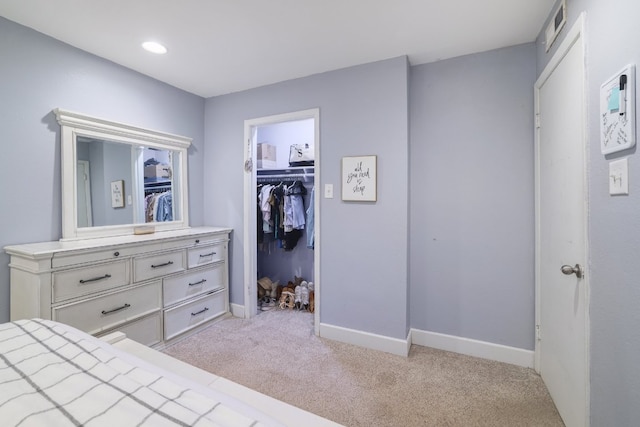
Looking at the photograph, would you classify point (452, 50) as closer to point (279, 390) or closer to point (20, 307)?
point (279, 390)

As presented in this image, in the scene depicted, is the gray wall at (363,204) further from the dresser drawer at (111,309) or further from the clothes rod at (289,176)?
the dresser drawer at (111,309)

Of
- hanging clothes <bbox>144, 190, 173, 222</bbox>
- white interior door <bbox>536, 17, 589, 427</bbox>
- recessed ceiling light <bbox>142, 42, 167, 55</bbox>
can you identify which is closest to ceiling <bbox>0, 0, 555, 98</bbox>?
recessed ceiling light <bbox>142, 42, 167, 55</bbox>

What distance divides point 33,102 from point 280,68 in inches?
68.7

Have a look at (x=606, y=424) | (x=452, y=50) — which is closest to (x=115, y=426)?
(x=606, y=424)

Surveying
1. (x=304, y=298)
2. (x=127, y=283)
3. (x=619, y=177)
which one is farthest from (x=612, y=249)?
(x=127, y=283)

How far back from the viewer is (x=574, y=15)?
1364 mm

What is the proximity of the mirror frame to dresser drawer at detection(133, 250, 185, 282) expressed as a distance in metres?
0.39

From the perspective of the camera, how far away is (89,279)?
5.97ft

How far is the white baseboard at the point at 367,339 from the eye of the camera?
2.21 meters

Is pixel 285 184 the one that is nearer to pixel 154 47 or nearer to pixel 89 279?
pixel 154 47

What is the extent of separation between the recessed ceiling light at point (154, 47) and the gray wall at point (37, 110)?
1.50ft

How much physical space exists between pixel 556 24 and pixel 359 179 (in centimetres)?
148

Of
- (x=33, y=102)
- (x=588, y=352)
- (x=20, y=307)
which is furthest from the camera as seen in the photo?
(x=33, y=102)

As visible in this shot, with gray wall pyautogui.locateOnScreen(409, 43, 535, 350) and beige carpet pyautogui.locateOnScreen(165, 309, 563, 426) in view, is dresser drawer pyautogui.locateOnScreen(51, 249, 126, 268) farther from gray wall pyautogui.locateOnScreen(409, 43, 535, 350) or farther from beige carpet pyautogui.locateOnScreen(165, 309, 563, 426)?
gray wall pyautogui.locateOnScreen(409, 43, 535, 350)
